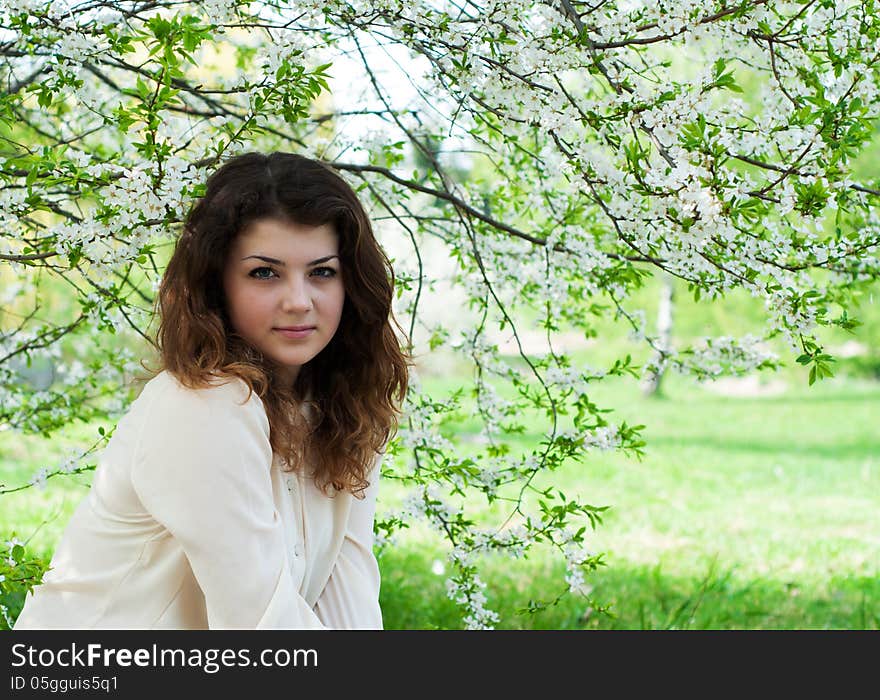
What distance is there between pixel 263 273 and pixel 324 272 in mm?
133

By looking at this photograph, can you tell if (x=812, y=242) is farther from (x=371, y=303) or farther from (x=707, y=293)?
(x=371, y=303)

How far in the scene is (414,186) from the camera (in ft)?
9.80

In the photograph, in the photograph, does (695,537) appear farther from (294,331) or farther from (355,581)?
(294,331)

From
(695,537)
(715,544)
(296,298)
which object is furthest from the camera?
(695,537)

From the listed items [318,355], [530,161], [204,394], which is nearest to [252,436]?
[204,394]

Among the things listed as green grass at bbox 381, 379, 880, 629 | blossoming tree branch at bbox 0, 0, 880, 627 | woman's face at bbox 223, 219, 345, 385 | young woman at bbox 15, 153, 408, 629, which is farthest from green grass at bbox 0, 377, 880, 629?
woman's face at bbox 223, 219, 345, 385

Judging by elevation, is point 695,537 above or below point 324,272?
above

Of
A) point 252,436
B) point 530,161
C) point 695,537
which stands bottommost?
point 252,436

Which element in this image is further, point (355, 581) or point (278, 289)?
point (355, 581)

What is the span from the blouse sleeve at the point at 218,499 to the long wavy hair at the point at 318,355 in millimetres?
A: 77

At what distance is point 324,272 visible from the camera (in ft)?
7.13

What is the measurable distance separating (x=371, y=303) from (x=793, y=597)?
12.0ft

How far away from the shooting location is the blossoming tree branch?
223cm
